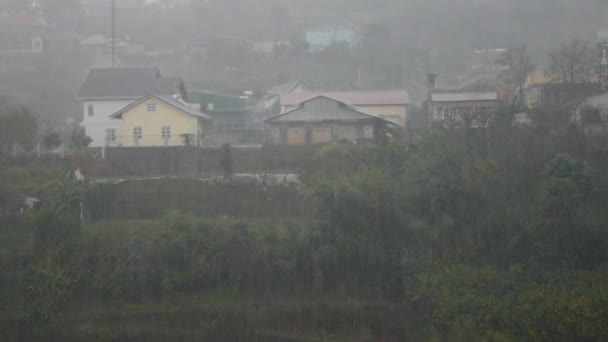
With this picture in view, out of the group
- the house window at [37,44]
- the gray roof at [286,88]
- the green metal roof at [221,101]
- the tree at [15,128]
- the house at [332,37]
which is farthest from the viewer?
the house at [332,37]

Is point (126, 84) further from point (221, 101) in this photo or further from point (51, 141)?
point (51, 141)

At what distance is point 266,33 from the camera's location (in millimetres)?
42938

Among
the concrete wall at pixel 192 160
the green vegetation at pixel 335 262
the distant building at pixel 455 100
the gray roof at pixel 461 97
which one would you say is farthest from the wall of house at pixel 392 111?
the green vegetation at pixel 335 262

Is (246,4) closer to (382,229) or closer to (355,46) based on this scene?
(355,46)

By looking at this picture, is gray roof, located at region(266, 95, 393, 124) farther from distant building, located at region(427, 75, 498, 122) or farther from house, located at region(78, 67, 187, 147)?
house, located at region(78, 67, 187, 147)

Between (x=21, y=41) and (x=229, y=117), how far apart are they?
1382 cm

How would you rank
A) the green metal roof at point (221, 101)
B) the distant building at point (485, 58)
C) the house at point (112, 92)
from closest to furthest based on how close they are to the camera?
the house at point (112, 92)
the green metal roof at point (221, 101)
the distant building at point (485, 58)

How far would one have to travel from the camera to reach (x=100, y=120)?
23609 mm

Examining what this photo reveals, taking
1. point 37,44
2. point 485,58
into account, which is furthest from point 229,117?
point 485,58

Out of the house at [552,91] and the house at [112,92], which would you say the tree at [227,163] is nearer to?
the house at [112,92]

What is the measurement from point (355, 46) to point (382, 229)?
955 inches

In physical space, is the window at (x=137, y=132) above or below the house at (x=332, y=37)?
below

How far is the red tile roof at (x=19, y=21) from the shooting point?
33.9 metres

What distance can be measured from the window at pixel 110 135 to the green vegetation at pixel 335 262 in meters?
6.67
